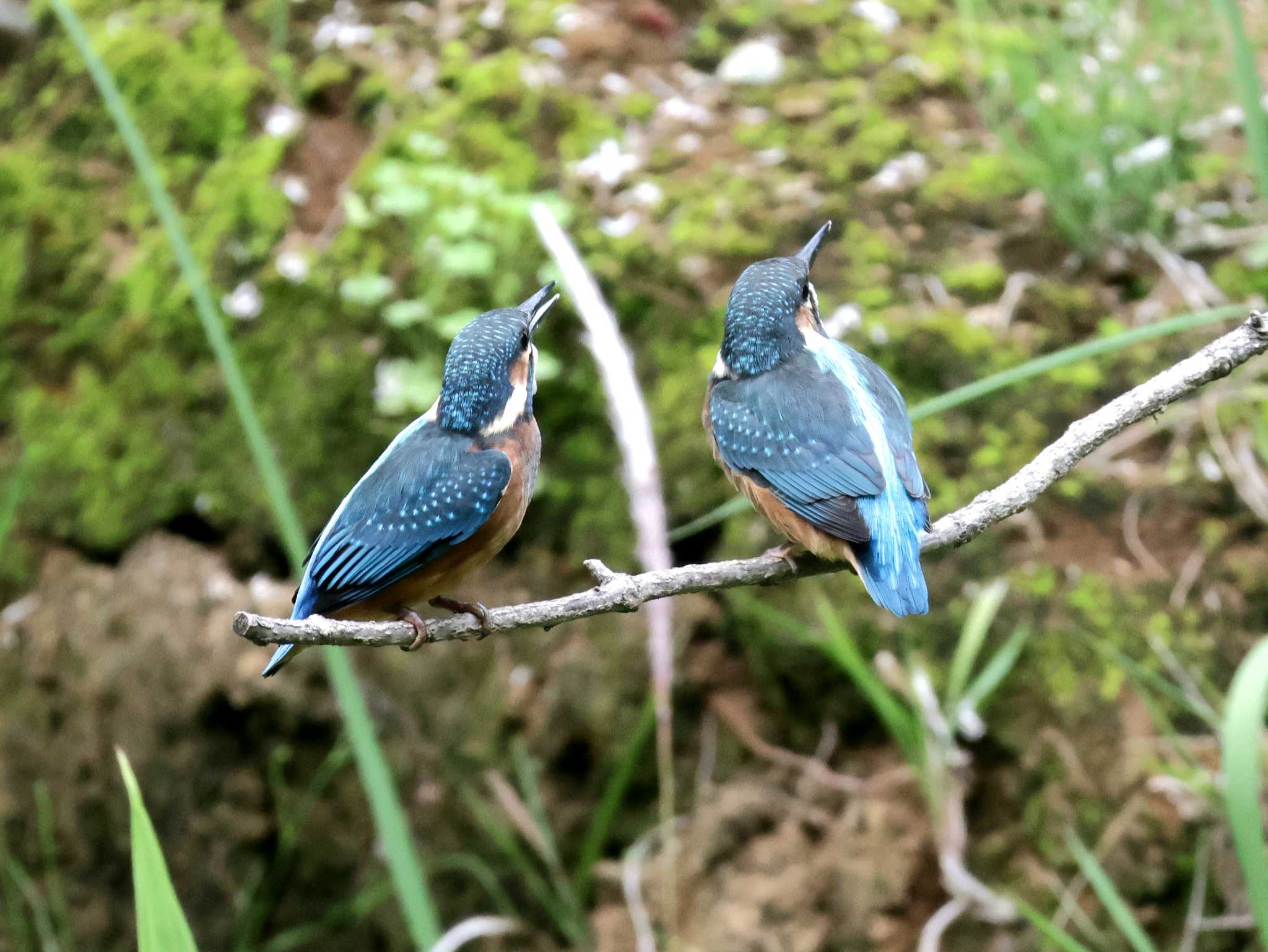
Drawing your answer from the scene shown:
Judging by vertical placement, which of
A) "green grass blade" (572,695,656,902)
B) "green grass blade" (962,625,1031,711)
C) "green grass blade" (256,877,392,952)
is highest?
"green grass blade" (962,625,1031,711)

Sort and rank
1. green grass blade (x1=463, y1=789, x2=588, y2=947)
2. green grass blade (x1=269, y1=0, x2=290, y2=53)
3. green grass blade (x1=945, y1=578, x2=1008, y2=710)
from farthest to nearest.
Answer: green grass blade (x1=269, y1=0, x2=290, y2=53)
green grass blade (x1=463, y1=789, x2=588, y2=947)
green grass blade (x1=945, y1=578, x2=1008, y2=710)

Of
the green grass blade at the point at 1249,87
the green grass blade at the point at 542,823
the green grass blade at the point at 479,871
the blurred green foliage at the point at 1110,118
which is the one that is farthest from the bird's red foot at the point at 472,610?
the blurred green foliage at the point at 1110,118

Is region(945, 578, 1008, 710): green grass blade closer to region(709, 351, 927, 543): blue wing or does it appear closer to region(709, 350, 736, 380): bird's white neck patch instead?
region(709, 351, 927, 543): blue wing

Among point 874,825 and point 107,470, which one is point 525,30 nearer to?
point 107,470

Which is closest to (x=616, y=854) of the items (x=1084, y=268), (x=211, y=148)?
(x=1084, y=268)

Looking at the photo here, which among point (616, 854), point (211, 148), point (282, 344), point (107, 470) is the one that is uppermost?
point (211, 148)

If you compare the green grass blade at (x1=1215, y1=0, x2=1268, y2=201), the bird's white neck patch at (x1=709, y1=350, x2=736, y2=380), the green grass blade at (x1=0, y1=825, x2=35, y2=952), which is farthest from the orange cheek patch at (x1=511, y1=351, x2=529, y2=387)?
the green grass blade at (x1=0, y1=825, x2=35, y2=952)

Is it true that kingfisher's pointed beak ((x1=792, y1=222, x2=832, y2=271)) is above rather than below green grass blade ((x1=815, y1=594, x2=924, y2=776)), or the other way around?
above
